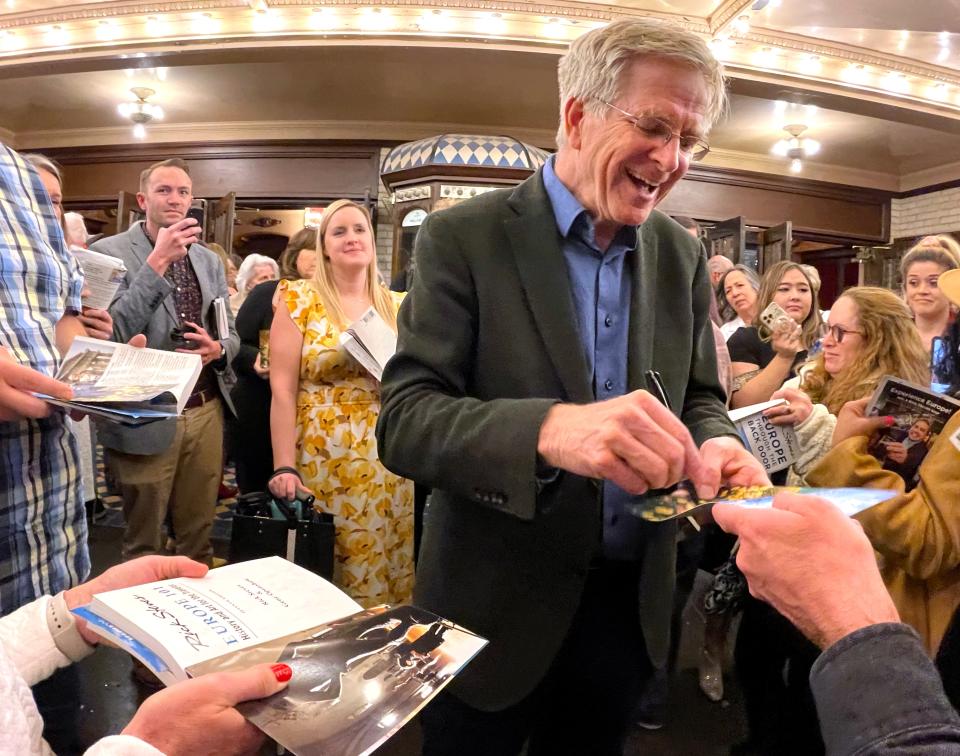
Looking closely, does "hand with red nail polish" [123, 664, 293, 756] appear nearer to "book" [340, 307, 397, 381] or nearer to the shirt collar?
the shirt collar

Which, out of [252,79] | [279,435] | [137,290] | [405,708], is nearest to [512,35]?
[252,79]

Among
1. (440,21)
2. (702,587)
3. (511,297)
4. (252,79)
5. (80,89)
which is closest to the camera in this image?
(511,297)

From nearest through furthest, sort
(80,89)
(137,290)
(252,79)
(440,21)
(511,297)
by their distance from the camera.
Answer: (511,297)
(137,290)
(440,21)
(252,79)
(80,89)

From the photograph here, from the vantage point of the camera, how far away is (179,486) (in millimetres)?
2730

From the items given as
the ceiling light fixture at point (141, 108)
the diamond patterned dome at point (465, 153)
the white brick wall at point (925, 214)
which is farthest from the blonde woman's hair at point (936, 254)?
the ceiling light fixture at point (141, 108)

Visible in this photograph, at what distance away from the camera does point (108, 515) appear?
4.35m

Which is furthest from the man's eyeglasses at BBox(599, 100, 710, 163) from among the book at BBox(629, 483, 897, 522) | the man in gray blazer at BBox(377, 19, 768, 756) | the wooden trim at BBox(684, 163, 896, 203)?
the wooden trim at BBox(684, 163, 896, 203)

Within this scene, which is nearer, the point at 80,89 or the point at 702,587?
the point at 702,587

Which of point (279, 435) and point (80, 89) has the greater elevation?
point (80, 89)

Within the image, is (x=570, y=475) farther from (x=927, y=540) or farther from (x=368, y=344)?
(x=368, y=344)

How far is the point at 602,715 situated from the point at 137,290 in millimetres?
2154

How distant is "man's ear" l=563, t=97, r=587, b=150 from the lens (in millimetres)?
1124

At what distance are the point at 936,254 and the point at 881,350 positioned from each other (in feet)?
2.97

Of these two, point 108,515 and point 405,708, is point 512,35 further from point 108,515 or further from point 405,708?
point 405,708
